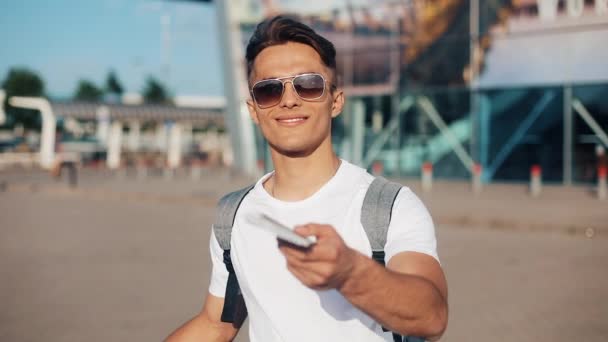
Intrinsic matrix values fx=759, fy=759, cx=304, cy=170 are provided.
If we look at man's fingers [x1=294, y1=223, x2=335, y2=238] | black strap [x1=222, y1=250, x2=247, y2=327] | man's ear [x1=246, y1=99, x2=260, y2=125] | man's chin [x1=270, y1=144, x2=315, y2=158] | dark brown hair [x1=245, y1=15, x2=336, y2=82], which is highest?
dark brown hair [x1=245, y1=15, x2=336, y2=82]

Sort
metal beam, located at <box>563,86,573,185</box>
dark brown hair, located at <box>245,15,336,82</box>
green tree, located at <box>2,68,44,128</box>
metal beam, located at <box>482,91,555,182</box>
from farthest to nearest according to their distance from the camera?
green tree, located at <box>2,68,44,128</box>
metal beam, located at <box>482,91,555,182</box>
metal beam, located at <box>563,86,573,185</box>
dark brown hair, located at <box>245,15,336,82</box>

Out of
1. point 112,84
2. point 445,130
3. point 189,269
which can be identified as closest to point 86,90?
point 112,84

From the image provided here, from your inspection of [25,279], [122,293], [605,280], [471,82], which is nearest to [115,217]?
[25,279]

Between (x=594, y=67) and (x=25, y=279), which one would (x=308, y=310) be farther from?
(x=594, y=67)

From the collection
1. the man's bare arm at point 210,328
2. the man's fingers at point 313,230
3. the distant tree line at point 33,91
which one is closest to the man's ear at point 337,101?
the man's bare arm at point 210,328

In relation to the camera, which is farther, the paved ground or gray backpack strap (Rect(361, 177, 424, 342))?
the paved ground

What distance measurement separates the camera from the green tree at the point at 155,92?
86.2 m

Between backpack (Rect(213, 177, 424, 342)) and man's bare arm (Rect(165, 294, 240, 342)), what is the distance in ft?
0.10

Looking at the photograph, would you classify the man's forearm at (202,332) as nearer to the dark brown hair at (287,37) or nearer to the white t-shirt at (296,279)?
the white t-shirt at (296,279)

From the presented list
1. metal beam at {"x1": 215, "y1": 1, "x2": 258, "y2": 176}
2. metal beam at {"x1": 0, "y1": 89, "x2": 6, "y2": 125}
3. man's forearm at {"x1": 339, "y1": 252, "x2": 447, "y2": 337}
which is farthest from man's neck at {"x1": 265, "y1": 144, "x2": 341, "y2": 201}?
metal beam at {"x1": 0, "y1": 89, "x2": 6, "y2": 125}

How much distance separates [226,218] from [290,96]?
40cm

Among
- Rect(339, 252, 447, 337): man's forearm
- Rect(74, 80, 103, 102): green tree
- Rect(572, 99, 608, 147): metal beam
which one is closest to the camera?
Rect(339, 252, 447, 337): man's forearm

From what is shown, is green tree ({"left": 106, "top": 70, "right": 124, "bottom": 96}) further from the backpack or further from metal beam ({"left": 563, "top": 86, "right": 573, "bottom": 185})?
the backpack

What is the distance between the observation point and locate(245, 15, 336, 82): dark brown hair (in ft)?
6.44
